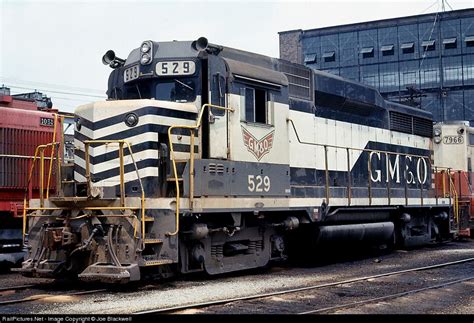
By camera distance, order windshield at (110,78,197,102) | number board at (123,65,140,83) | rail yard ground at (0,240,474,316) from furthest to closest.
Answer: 1. number board at (123,65,140,83)
2. windshield at (110,78,197,102)
3. rail yard ground at (0,240,474,316)

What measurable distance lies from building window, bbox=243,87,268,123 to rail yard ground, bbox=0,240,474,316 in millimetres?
2615

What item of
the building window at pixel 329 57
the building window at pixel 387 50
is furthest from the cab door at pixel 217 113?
the building window at pixel 329 57

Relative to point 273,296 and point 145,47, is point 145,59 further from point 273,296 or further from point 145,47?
point 273,296

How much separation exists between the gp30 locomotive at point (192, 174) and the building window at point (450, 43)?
96.1 ft

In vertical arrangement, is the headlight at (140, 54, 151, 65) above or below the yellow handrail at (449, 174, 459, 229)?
above

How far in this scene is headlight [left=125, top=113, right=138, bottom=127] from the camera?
353 inches

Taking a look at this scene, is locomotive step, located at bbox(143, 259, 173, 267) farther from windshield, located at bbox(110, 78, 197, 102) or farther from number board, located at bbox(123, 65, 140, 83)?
number board, located at bbox(123, 65, 140, 83)

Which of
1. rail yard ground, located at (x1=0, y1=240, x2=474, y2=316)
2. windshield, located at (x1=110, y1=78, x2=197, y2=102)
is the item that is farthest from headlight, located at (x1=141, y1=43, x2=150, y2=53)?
rail yard ground, located at (x1=0, y1=240, x2=474, y2=316)

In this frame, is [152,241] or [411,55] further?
[411,55]

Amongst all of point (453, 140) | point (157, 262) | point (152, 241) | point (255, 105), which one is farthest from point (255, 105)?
point (453, 140)

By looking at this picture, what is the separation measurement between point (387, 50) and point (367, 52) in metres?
1.30

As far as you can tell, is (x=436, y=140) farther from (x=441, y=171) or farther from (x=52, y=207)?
(x=52, y=207)

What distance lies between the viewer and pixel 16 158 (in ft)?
38.2

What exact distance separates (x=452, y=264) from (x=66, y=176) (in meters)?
7.36
